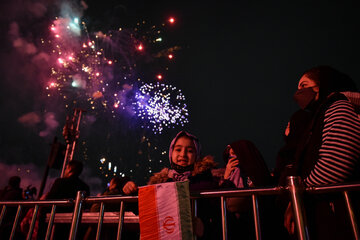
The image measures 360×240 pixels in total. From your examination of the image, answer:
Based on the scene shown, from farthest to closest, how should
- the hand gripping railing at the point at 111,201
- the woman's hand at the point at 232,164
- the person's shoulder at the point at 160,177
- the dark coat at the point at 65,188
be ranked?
the dark coat at the point at 65,188
the person's shoulder at the point at 160,177
the woman's hand at the point at 232,164
the hand gripping railing at the point at 111,201

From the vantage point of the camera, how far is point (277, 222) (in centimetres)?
211

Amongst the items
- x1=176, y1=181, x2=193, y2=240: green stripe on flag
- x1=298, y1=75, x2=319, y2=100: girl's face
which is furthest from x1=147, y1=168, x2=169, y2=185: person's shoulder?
x1=298, y1=75, x2=319, y2=100: girl's face

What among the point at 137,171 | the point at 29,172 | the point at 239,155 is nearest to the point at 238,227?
the point at 239,155

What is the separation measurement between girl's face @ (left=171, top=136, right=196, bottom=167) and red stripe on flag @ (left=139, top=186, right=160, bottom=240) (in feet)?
4.17

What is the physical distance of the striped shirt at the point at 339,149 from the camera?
5.00ft

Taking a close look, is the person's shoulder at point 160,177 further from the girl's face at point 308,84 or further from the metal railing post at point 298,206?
the girl's face at point 308,84

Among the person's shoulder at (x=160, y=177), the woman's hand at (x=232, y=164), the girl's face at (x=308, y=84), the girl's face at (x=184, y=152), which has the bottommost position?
the person's shoulder at (x=160, y=177)

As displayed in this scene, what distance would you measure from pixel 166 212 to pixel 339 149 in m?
1.34

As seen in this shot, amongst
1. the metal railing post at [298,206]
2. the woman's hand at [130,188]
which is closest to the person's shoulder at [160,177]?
the woman's hand at [130,188]

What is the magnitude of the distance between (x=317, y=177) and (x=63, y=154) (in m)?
9.59

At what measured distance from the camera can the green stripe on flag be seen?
1.60m

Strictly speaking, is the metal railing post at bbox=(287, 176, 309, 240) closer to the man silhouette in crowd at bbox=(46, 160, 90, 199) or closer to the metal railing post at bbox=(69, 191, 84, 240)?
the metal railing post at bbox=(69, 191, 84, 240)

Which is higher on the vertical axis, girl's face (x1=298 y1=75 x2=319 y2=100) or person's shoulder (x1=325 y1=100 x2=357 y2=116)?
girl's face (x1=298 y1=75 x2=319 y2=100)

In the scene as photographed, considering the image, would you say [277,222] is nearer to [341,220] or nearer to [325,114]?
[341,220]
